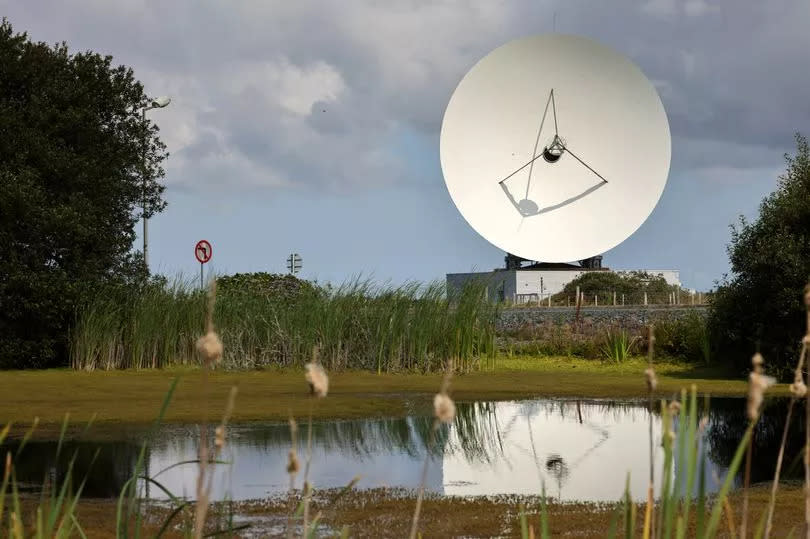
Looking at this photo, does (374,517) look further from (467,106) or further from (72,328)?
(467,106)

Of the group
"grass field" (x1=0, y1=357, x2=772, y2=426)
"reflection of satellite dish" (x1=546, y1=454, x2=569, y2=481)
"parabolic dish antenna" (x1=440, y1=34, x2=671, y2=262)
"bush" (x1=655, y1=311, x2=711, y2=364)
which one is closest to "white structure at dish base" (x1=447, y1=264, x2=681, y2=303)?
"parabolic dish antenna" (x1=440, y1=34, x2=671, y2=262)

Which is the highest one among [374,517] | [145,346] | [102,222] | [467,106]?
[467,106]

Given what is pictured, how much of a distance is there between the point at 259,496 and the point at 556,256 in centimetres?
2058

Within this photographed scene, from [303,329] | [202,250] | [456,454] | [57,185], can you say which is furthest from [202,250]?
[456,454]

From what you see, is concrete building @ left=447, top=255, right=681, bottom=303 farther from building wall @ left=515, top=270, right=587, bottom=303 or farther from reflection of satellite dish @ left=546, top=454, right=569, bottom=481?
reflection of satellite dish @ left=546, top=454, right=569, bottom=481

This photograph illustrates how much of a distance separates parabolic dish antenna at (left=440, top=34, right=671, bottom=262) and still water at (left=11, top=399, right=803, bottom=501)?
13.8 metres

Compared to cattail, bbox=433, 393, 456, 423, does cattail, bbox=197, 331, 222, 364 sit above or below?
above

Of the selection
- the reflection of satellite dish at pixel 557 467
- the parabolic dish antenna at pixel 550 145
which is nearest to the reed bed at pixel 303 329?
the parabolic dish antenna at pixel 550 145

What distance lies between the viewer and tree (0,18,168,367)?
2134cm

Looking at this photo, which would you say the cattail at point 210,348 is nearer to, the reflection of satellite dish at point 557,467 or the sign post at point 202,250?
the reflection of satellite dish at point 557,467

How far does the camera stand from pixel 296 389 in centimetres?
1661

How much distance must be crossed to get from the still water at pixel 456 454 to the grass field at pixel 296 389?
126cm

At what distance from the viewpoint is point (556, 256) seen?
27.7 metres

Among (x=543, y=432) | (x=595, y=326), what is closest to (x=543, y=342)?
(x=595, y=326)
